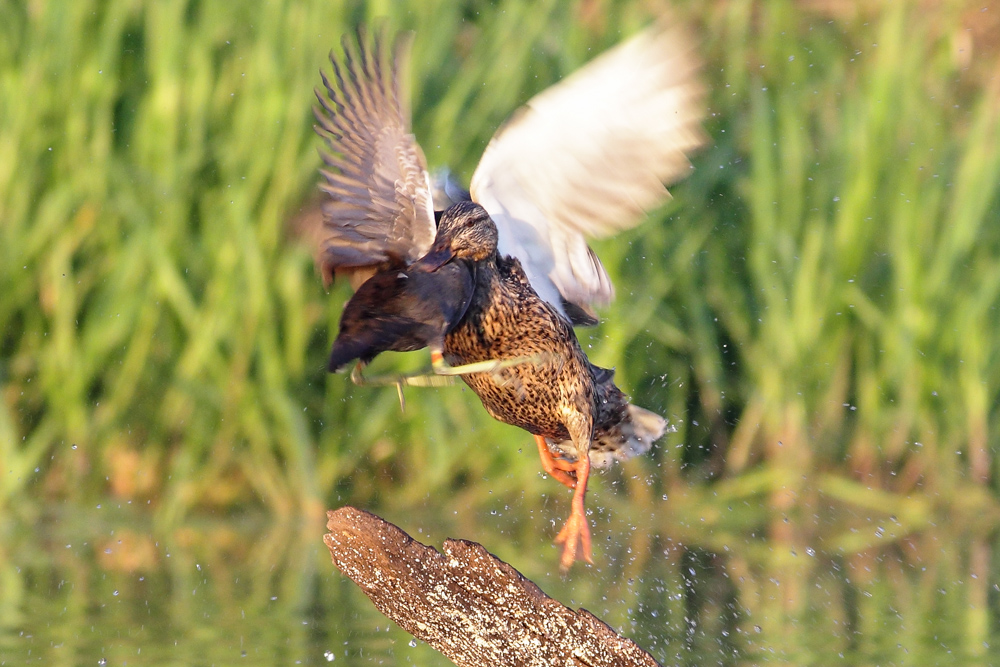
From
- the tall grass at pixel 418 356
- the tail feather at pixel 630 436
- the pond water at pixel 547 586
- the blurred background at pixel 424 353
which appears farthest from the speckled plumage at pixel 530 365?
the tall grass at pixel 418 356

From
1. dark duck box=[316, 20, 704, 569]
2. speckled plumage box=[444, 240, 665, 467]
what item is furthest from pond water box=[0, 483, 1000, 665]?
dark duck box=[316, 20, 704, 569]

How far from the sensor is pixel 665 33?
2967mm

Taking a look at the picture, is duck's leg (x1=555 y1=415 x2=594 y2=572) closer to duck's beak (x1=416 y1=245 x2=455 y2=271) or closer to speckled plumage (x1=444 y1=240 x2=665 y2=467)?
speckled plumage (x1=444 y1=240 x2=665 y2=467)

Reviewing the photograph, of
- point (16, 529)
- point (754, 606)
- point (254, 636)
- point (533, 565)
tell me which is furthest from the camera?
point (16, 529)

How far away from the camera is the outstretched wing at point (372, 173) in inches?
116

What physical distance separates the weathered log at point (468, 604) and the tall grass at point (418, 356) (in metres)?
2.08

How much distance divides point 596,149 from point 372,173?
0.52 meters

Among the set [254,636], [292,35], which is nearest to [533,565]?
[254,636]

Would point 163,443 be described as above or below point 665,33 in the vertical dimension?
below

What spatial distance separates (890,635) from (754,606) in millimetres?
456

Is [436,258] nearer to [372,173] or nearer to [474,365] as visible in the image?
[474,365]

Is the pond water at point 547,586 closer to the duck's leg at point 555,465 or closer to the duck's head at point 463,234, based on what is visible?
the duck's leg at point 555,465

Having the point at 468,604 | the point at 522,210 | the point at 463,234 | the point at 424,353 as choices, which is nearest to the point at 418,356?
the point at 424,353

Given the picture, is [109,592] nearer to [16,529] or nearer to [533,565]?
[16,529]
